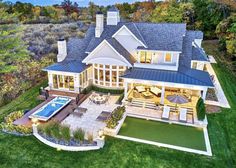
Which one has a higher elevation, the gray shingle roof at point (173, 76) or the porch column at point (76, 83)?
the gray shingle roof at point (173, 76)

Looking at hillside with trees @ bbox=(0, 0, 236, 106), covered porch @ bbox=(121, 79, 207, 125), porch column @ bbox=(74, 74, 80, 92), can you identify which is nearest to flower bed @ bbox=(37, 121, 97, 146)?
covered porch @ bbox=(121, 79, 207, 125)

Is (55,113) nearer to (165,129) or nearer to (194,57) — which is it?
(165,129)

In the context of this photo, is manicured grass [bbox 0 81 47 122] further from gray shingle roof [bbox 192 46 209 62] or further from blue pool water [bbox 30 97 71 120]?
gray shingle roof [bbox 192 46 209 62]

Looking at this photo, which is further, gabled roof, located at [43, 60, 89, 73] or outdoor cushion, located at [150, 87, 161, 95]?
gabled roof, located at [43, 60, 89, 73]

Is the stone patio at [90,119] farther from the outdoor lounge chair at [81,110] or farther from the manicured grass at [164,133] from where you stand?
the manicured grass at [164,133]

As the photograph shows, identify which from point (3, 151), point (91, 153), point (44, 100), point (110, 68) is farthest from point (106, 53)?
point (3, 151)

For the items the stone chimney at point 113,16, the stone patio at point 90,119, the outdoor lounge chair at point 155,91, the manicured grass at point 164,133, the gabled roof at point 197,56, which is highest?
the stone chimney at point 113,16

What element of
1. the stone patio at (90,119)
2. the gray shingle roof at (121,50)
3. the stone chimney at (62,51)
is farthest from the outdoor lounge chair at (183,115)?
the stone chimney at (62,51)
